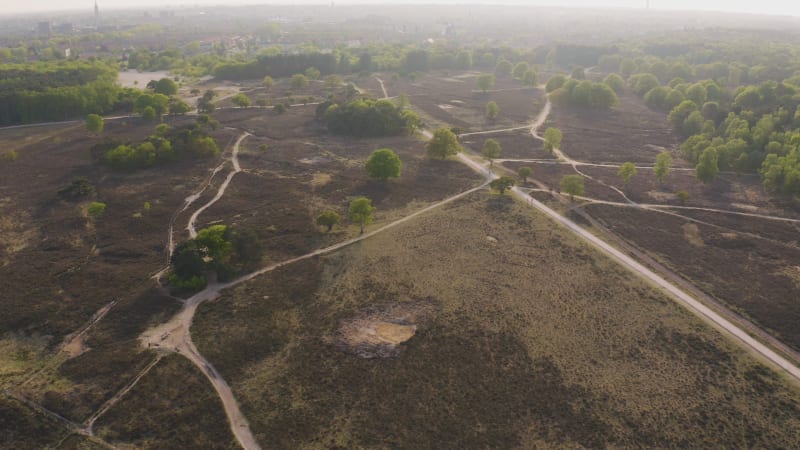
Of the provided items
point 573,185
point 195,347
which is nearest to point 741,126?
point 573,185

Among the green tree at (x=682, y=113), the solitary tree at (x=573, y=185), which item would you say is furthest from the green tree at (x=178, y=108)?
the green tree at (x=682, y=113)

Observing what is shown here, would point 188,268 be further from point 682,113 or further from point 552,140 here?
point 682,113

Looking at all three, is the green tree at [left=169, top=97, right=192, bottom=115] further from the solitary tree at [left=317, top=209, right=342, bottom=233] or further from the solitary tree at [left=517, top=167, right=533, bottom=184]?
the solitary tree at [left=517, top=167, right=533, bottom=184]

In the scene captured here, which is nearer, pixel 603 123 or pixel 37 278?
pixel 37 278

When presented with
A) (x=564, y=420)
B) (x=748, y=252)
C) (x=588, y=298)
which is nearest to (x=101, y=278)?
(x=564, y=420)

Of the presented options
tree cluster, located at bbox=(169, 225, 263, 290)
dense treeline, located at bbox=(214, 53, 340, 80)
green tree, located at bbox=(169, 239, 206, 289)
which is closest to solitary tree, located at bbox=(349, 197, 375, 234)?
tree cluster, located at bbox=(169, 225, 263, 290)

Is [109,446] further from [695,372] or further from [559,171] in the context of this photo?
[559,171]

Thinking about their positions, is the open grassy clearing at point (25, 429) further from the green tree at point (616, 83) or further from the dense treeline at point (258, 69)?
the green tree at point (616, 83)
